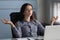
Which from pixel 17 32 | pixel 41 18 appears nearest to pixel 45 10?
pixel 41 18

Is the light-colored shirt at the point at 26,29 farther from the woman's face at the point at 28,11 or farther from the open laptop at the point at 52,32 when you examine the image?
the open laptop at the point at 52,32

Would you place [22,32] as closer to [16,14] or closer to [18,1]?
[16,14]

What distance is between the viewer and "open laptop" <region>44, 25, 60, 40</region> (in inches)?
75.5

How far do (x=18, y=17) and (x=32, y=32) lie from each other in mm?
390

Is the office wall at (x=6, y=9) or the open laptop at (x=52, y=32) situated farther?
the office wall at (x=6, y=9)

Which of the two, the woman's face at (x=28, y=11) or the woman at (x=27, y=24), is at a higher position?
the woman's face at (x=28, y=11)

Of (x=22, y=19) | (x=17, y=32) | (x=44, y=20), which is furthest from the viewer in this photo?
(x=44, y=20)

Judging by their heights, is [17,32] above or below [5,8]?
below

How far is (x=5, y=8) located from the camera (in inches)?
175

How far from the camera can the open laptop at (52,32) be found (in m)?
1.92

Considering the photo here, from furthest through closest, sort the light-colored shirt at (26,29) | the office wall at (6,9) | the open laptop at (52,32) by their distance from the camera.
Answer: the office wall at (6,9) < the light-colored shirt at (26,29) < the open laptop at (52,32)

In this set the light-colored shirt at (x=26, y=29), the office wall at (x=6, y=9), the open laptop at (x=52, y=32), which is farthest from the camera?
the office wall at (x=6, y=9)

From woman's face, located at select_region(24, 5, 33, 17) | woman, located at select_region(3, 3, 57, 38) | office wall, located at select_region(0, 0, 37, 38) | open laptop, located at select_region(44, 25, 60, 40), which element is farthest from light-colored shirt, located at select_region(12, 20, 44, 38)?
office wall, located at select_region(0, 0, 37, 38)

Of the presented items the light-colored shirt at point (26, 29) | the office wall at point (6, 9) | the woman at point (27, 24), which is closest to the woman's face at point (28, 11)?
the woman at point (27, 24)
